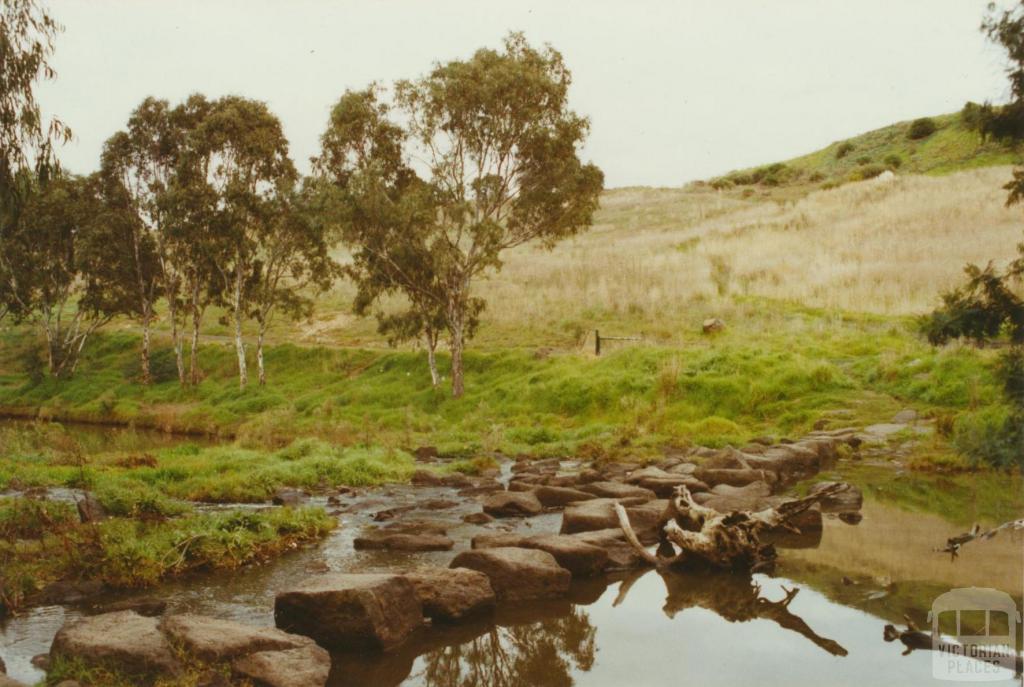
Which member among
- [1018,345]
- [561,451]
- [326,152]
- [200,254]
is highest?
[326,152]

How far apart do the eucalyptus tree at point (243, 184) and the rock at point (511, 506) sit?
26.6m

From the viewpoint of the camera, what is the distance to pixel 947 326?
10656 mm

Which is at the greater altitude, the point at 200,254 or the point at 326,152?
the point at 326,152

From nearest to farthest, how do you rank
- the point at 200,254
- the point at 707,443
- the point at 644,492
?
the point at 644,492 → the point at 707,443 → the point at 200,254

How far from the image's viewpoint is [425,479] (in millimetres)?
18328

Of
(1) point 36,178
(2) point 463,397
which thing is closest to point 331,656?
(1) point 36,178

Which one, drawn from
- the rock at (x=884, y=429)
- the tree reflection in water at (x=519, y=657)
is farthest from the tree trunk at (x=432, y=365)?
the tree reflection in water at (x=519, y=657)

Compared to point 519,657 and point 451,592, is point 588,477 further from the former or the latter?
point 519,657

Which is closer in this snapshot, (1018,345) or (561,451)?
(1018,345)

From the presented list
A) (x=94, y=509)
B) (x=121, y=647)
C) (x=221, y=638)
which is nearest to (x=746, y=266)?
(x=94, y=509)

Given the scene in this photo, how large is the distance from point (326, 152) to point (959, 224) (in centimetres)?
3749

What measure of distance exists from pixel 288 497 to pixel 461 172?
677 inches

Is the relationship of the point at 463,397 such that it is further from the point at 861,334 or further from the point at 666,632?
the point at 666,632

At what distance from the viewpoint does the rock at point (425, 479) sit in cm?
1819
